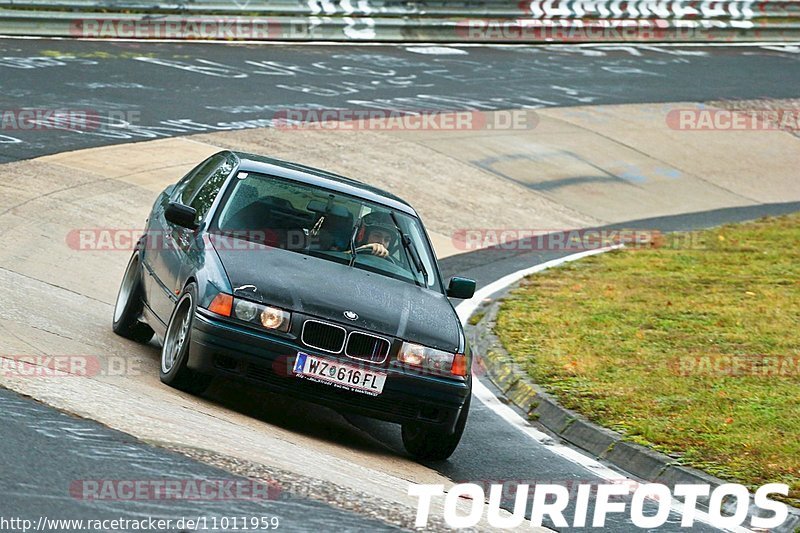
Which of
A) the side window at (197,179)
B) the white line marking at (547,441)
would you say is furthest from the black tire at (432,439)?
the side window at (197,179)

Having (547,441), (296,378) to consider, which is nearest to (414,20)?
(547,441)

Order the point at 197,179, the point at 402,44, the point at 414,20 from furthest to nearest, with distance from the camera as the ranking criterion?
1. the point at 414,20
2. the point at 402,44
3. the point at 197,179

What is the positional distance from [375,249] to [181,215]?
4.28 ft

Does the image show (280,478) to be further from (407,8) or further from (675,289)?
(407,8)

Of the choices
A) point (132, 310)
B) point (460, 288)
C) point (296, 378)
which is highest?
point (460, 288)

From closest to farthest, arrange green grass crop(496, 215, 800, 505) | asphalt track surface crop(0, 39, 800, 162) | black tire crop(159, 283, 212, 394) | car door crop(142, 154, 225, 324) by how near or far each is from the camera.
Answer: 1. black tire crop(159, 283, 212, 394)
2. green grass crop(496, 215, 800, 505)
3. car door crop(142, 154, 225, 324)
4. asphalt track surface crop(0, 39, 800, 162)

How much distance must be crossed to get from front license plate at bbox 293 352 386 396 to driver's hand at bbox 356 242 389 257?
1.34 meters

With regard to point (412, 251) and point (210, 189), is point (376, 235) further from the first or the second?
point (210, 189)

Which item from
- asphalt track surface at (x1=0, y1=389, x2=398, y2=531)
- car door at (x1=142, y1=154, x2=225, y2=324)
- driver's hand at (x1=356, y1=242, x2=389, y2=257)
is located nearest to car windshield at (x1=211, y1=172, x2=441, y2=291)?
driver's hand at (x1=356, y1=242, x2=389, y2=257)

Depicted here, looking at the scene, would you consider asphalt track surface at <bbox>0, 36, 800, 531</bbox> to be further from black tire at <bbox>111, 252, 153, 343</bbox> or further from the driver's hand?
black tire at <bbox>111, 252, 153, 343</bbox>

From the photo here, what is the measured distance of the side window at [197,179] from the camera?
998 cm

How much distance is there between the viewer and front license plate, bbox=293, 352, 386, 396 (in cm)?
785

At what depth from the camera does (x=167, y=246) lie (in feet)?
31.0

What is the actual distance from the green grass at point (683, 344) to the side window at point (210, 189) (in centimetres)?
288
